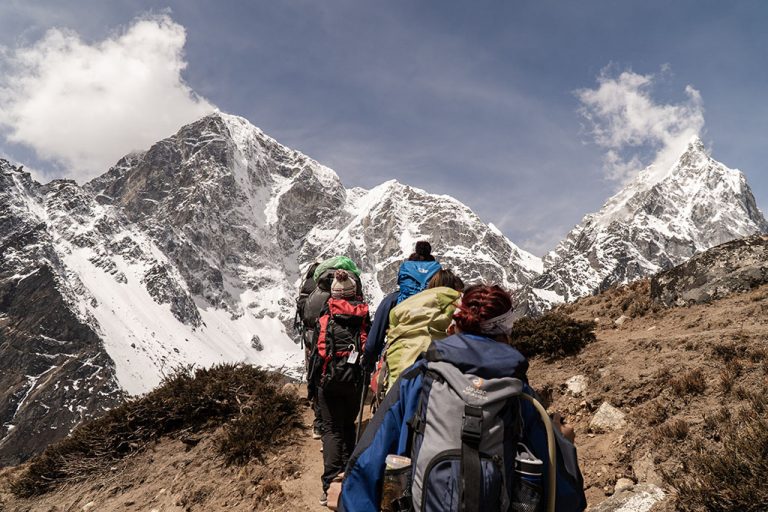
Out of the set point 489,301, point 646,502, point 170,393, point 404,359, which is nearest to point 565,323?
point 646,502

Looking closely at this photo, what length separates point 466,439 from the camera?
234 cm

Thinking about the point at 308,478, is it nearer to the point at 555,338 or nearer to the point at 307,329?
the point at 307,329

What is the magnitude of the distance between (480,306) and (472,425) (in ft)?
2.45

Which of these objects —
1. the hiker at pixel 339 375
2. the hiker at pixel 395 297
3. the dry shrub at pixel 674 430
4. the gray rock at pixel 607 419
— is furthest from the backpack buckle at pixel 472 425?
the gray rock at pixel 607 419

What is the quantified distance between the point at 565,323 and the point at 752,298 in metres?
3.33

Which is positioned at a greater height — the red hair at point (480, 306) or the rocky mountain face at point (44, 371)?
the rocky mountain face at point (44, 371)

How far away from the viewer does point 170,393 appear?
8.94 meters

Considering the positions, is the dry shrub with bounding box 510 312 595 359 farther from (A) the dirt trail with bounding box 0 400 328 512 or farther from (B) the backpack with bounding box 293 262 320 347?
(A) the dirt trail with bounding box 0 400 328 512

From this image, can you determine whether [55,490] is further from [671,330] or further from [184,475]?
[671,330]

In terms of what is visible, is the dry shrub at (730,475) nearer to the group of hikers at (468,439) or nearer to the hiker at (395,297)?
the group of hikers at (468,439)

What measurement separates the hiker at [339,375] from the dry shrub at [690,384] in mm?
3845

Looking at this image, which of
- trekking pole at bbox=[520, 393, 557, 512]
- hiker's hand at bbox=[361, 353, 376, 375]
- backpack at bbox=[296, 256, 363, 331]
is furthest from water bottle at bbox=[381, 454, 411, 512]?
backpack at bbox=[296, 256, 363, 331]

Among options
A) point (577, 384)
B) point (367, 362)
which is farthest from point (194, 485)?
point (577, 384)

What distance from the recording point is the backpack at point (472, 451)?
7.50 feet
